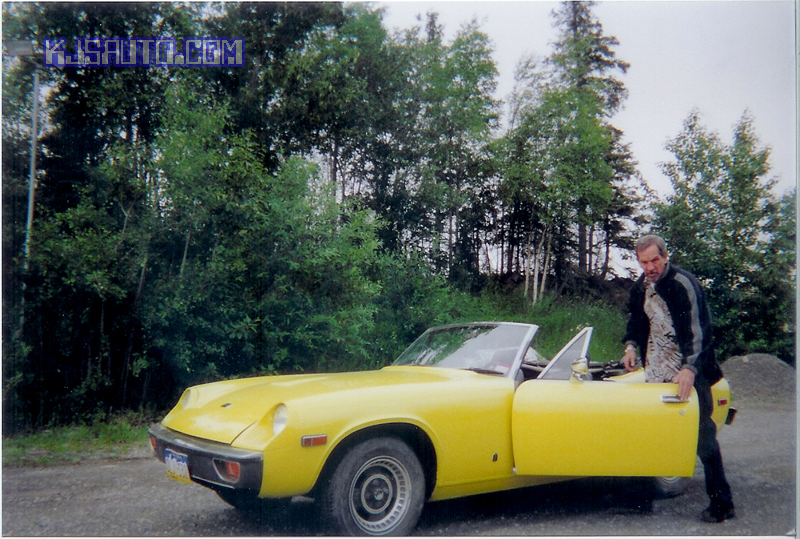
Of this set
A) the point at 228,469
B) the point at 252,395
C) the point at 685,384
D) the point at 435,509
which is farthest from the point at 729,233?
the point at 228,469

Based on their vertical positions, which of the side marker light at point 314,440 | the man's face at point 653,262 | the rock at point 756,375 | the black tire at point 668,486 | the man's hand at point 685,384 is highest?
the man's face at point 653,262

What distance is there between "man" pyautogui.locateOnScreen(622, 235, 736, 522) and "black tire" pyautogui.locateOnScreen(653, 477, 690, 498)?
0.54 m

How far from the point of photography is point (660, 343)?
3984 millimetres

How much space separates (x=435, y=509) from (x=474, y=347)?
1.07m

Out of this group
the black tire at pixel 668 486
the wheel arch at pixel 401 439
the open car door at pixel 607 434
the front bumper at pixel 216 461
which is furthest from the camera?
the black tire at pixel 668 486

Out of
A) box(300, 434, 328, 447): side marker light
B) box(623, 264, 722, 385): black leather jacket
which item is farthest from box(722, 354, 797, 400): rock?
box(300, 434, 328, 447): side marker light

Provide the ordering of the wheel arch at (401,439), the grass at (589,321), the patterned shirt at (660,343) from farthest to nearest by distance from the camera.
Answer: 1. the grass at (589,321)
2. the patterned shirt at (660,343)
3. the wheel arch at (401,439)

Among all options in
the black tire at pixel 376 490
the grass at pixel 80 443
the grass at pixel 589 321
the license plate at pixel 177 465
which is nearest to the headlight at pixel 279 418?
the black tire at pixel 376 490

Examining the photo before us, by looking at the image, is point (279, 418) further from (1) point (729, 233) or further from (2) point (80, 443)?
(1) point (729, 233)

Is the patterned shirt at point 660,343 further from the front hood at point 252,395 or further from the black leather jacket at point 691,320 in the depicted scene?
the front hood at point 252,395

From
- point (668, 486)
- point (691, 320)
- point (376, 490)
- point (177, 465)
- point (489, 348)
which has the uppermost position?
point (691, 320)

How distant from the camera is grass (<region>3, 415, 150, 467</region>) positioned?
205 inches

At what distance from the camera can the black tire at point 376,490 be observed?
10.0ft

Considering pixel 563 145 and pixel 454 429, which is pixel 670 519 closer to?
pixel 454 429
